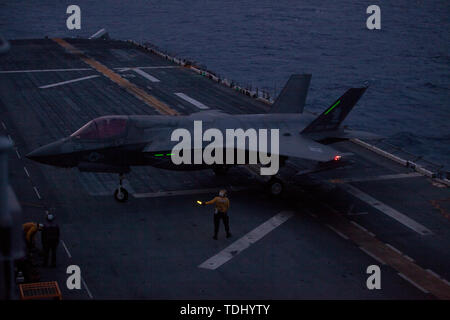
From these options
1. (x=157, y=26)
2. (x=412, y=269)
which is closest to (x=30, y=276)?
(x=412, y=269)

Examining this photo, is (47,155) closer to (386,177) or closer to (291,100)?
(291,100)

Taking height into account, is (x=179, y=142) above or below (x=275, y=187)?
above

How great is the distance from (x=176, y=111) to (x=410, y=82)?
44352 millimetres

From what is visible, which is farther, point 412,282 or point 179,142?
point 179,142

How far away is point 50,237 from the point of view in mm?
19594

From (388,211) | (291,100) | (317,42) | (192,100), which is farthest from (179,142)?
(317,42)

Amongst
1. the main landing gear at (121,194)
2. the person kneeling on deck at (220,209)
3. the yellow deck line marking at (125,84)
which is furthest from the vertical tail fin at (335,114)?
the yellow deck line marking at (125,84)

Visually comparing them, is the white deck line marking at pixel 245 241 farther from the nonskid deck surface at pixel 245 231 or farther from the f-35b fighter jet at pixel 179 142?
the f-35b fighter jet at pixel 179 142

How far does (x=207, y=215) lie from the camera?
25078 millimetres

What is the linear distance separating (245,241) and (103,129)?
25.3ft

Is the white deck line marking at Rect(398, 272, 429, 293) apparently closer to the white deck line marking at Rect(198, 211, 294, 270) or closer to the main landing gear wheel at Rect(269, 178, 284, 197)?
the white deck line marking at Rect(198, 211, 294, 270)

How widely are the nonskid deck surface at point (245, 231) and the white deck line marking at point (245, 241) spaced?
0.04 metres

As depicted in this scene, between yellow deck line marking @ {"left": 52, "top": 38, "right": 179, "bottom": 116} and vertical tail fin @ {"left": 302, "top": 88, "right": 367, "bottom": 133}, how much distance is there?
51.8ft
